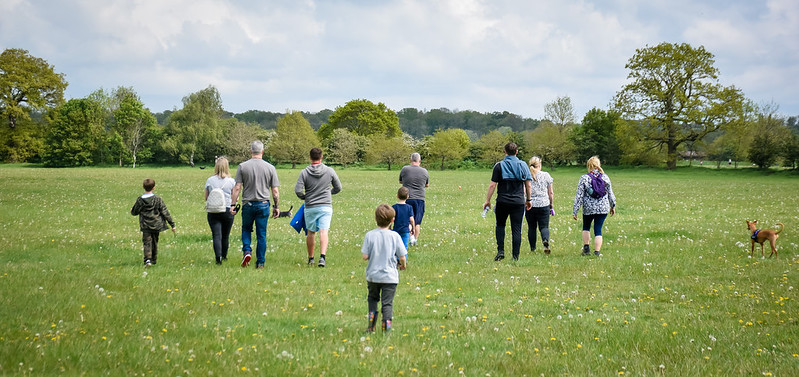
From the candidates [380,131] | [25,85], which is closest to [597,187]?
[25,85]

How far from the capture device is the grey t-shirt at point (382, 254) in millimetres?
6504

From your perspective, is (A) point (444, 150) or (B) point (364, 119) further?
(B) point (364, 119)

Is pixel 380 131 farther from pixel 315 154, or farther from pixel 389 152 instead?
pixel 315 154

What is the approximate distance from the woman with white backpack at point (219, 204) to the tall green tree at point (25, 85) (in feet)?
239

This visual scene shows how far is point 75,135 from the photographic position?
3280 inches

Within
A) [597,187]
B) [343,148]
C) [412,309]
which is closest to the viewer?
[412,309]

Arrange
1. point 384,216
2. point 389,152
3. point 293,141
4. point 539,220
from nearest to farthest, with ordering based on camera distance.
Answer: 1. point 384,216
2. point 539,220
3. point 389,152
4. point 293,141

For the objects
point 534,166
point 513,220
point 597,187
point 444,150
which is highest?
point 444,150

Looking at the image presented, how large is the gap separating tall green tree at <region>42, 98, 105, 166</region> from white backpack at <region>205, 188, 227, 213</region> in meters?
86.1

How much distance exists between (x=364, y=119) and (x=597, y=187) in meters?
107

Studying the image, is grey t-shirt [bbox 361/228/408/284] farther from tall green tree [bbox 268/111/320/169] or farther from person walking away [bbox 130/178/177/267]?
tall green tree [bbox 268/111/320/169]

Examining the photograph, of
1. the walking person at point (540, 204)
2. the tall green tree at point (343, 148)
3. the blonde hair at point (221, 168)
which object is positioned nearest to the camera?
the blonde hair at point (221, 168)

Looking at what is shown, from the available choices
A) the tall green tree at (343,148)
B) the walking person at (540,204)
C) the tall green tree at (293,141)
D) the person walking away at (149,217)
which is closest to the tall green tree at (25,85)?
the tall green tree at (293,141)

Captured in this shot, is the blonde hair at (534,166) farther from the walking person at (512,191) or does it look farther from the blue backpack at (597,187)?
the blue backpack at (597,187)
